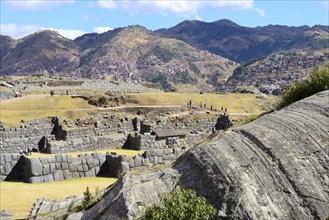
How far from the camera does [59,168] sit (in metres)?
25.6

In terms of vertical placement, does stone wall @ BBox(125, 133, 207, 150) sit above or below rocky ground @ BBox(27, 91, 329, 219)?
below

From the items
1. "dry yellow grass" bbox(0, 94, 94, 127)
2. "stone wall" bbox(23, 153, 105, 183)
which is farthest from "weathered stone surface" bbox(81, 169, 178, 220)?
"dry yellow grass" bbox(0, 94, 94, 127)

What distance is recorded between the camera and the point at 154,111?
7444cm

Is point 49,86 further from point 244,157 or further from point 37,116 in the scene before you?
point 244,157

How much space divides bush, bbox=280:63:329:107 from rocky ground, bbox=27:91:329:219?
133 centimetres

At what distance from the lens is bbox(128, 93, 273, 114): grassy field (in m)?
81.8

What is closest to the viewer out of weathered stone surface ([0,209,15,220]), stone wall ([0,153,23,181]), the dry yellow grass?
weathered stone surface ([0,209,15,220])

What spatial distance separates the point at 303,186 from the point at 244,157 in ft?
5.04

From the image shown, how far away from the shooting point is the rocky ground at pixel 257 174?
10.6m

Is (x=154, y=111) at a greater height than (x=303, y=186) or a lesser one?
lesser

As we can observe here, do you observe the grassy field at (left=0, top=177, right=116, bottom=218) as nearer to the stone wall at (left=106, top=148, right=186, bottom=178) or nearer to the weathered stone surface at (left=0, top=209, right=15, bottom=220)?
the weathered stone surface at (left=0, top=209, right=15, bottom=220)

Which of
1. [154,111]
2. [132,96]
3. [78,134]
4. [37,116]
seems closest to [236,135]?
[78,134]

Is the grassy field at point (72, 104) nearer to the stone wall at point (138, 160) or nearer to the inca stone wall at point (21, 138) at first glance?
the inca stone wall at point (21, 138)

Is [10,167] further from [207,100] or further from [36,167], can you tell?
[207,100]
